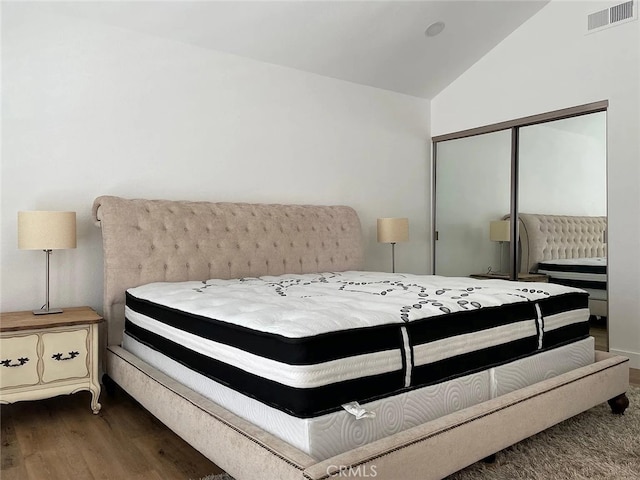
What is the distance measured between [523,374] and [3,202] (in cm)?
304

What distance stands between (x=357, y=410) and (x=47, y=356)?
75.1 inches

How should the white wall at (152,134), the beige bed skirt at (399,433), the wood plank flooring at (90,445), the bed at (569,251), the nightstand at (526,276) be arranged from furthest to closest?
the nightstand at (526,276), the bed at (569,251), the white wall at (152,134), the wood plank flooring at (90,445), the beige bed skirt at (399,433)

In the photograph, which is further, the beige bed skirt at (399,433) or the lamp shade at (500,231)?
the lamp shade at (500,231)

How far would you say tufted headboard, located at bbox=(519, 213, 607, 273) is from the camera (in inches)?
156

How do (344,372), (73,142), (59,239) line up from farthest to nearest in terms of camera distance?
(73,142) → (59,239) → (344,372)

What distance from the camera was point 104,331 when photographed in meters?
3.24

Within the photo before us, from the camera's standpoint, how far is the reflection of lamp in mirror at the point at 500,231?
4.64 meters

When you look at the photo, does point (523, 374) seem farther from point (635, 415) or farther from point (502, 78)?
point (502, 78)

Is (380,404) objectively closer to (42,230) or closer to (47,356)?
(47,356)

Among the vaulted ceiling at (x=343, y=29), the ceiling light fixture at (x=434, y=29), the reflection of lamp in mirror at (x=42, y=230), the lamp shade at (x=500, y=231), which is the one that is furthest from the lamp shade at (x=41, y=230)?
the lamp shade at (x=500, y=231)

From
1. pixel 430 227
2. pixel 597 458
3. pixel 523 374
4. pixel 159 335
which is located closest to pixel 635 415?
pixel 597 458

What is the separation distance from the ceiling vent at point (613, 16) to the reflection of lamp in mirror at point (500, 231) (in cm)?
168

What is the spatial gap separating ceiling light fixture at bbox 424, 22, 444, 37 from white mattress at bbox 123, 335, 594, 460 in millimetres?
2810

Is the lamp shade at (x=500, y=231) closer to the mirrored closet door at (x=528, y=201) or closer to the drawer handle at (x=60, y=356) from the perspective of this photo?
the mirrored closet door at (x=528, y=201)
